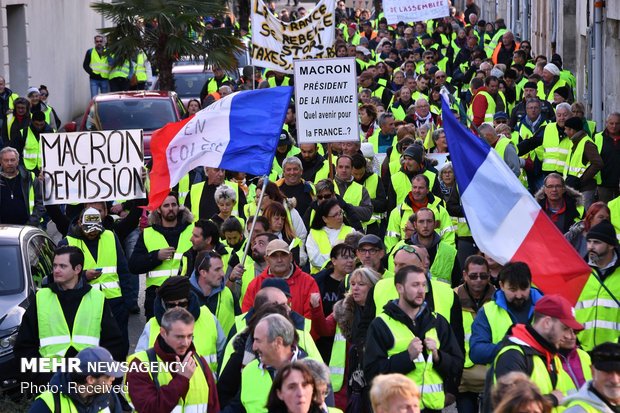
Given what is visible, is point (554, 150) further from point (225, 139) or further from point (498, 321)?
point (498, 321)

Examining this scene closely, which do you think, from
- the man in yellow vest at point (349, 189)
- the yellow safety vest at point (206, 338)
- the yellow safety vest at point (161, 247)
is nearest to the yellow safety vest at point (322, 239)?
A: the yellow safety vest at point (161, 247)

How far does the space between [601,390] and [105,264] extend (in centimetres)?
570

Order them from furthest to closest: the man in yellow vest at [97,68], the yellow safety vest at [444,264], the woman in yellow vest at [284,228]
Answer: the man in yellow vest at [97,68] → the woman in yellow vest at [284,228] → the yellow safety vest at [444,264]

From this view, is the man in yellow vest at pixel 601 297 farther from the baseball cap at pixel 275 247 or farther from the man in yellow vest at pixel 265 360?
the man in yellow vest at pixel 265 360

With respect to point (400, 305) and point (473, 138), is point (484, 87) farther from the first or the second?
point (400, 305)

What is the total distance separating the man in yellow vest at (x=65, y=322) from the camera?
916 centimetres

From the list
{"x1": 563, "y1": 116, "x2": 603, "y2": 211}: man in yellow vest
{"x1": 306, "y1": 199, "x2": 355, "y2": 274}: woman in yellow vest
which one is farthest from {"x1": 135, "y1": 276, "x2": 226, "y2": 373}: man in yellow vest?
{"x1": 563, "y1": 116, "x2": 603, "y2": 211}: man in yellow vest

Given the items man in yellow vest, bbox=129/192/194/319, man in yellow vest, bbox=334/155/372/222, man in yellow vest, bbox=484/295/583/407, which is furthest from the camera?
man in yellow vest, bbox=334/155/372/222

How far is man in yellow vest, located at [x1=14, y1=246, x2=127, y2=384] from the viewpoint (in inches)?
360

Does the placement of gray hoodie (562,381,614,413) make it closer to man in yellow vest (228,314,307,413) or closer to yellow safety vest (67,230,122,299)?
man in yellow vest (228,314,307,413)

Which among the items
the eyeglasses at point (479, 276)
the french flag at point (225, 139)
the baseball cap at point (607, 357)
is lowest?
the eyeglasses at point (479, 276)

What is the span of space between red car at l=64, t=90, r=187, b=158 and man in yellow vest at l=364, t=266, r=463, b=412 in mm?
12804

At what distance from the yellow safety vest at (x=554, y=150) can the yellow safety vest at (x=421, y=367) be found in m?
7.48

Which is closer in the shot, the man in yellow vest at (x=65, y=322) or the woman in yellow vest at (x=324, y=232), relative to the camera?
the man in yellow vest at (x=65, y=322)
